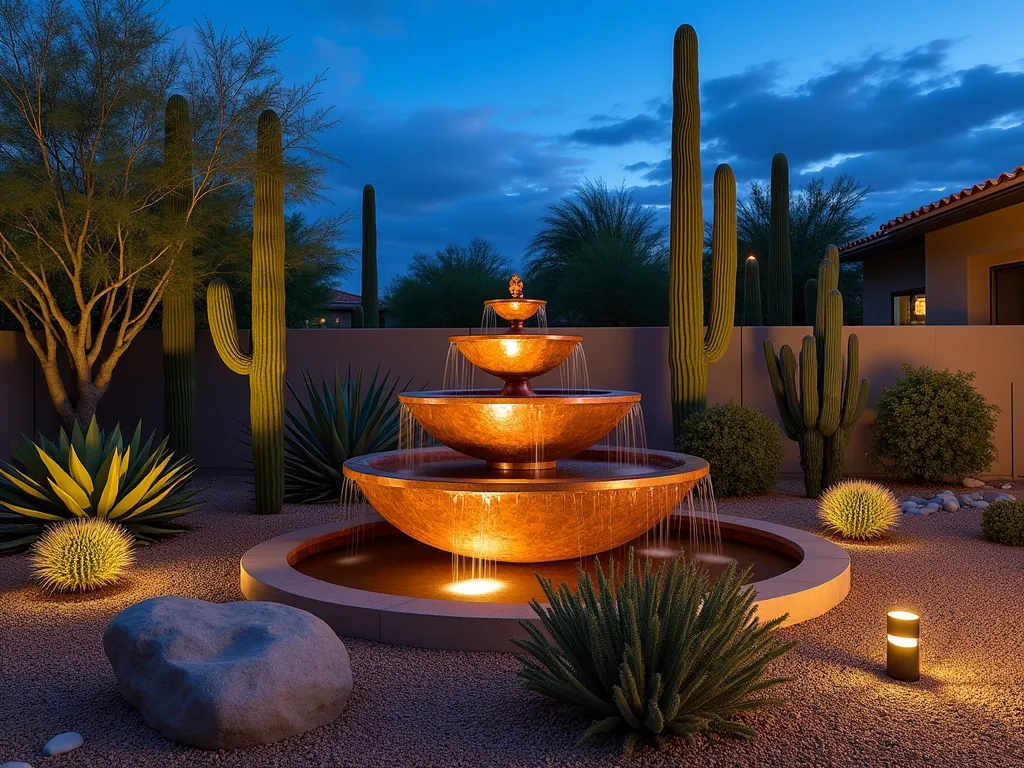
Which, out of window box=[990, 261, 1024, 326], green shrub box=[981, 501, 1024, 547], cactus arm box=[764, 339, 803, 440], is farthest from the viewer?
window box=[990, 261, 1024, 326]

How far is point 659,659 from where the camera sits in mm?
3615

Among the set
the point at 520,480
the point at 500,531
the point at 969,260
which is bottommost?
the point at 500,531

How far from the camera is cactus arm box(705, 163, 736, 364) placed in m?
10.6

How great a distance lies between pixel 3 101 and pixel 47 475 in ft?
18.1

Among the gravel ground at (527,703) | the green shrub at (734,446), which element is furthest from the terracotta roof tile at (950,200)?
the gravel ground at (527,703)

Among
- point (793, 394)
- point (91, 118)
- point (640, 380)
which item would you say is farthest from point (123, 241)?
point (793, 394)

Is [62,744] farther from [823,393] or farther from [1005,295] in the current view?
[1005,295]

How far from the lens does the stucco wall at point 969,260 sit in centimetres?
1388

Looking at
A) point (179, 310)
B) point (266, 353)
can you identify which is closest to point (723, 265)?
point (266, 353)

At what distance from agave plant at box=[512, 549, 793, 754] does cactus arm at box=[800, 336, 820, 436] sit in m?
6.45

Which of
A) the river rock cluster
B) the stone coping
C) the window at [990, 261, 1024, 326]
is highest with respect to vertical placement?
the window at [990, 261, 1024, 326]

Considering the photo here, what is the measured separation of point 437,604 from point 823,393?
650cm

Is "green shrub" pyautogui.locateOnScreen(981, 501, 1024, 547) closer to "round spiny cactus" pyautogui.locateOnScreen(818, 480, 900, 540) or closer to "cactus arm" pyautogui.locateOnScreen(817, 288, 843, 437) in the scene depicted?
"round spiny cactus" pyautogui.locateOnScreen(818, 480, 900, 540)

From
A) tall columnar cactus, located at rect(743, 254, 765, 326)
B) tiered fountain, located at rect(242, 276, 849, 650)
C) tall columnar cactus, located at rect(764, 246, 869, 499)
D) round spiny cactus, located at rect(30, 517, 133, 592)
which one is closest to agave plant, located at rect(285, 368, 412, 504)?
tiered fountain, located at rect(242, 276, 849, 650)
